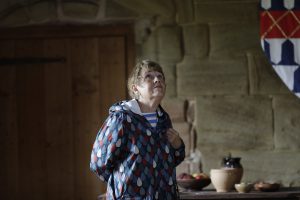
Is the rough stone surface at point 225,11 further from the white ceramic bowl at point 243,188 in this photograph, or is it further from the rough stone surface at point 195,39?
the white ceramic bowl at point 243,188

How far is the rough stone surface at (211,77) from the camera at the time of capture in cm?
424

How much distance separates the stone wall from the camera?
420cm

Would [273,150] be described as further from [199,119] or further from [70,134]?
[70,134]

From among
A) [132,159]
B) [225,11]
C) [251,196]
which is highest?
[225,11]

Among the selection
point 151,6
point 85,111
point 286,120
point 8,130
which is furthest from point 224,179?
point 8,130

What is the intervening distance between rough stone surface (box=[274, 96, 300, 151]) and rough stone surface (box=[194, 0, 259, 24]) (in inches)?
21.8

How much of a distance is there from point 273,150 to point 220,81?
Result: 0.55 metres

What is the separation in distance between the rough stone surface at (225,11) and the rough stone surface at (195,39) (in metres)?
0.05

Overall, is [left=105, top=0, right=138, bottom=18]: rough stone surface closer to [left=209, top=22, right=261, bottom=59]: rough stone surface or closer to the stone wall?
the stone wall

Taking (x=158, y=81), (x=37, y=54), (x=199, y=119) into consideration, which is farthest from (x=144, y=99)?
(x=37, y=54)

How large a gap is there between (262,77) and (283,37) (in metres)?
0.28

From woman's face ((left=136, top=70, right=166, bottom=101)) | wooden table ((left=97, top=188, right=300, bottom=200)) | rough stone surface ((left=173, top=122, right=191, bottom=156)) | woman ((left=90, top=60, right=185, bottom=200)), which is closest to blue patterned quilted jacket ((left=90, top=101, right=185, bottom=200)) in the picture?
woman ((left=90, top=60, right=185, bottom=200))

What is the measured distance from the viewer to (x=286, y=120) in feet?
13.8

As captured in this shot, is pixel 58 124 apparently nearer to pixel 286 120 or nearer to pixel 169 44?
pixel 169 44
